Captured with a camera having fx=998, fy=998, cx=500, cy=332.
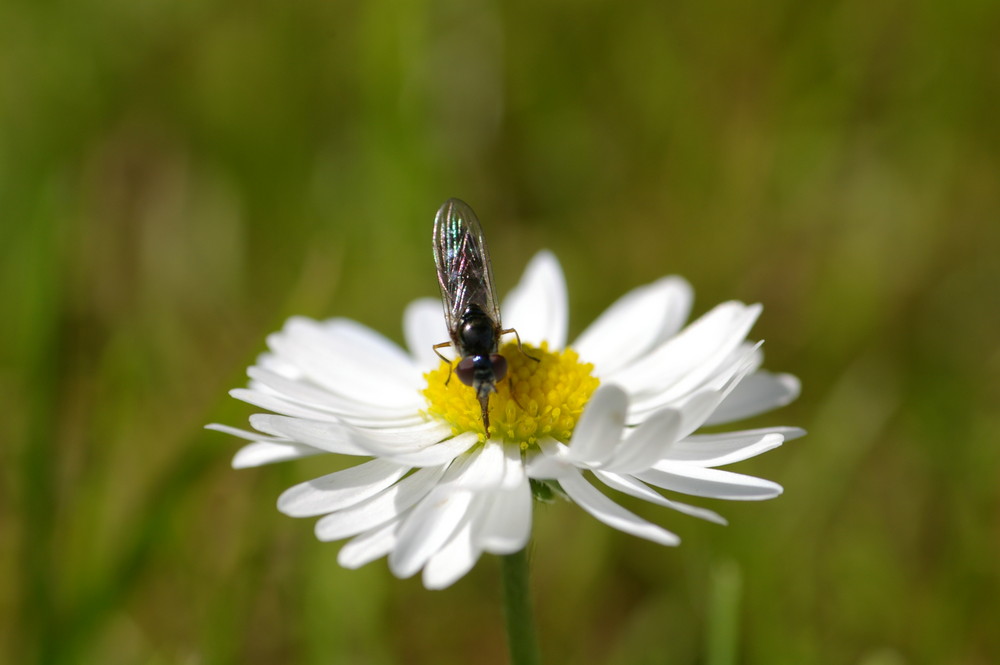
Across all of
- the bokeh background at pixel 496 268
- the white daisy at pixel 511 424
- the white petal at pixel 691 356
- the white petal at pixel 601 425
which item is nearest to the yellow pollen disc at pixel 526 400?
the white daisy at pixel 511 424

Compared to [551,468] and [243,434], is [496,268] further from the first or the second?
[551,468]

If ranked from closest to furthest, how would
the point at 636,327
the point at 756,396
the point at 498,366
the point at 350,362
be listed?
the point at 498,366, the point at 756,396, the point at 350,362, the point at 636,327

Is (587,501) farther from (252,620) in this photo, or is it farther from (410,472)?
(252,620)

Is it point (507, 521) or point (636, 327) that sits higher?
point (636, 327)

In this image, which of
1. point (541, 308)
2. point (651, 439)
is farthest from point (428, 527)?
point (541, 308)

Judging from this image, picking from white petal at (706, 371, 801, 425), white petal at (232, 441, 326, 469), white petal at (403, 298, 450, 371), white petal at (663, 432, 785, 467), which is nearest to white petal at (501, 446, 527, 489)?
white petal at (663, 432, 785, 467)

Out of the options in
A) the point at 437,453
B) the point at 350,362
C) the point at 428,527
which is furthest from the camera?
the point at 350,362
